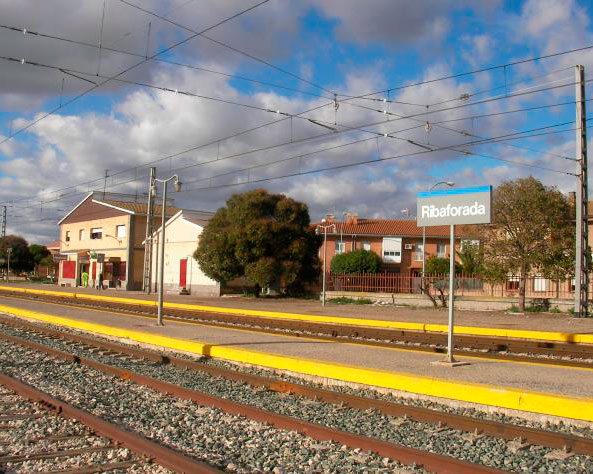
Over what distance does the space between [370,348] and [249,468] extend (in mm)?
9625

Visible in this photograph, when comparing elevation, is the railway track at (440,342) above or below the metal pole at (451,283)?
below

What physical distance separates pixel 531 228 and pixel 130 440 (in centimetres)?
2431

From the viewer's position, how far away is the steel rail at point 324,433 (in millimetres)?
6169

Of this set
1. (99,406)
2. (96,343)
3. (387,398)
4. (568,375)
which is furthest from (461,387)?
(96,343)

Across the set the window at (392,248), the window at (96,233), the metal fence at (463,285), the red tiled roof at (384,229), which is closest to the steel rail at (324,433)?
the metal fence at (463,285)

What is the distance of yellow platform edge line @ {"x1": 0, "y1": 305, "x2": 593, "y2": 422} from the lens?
8305 millimetres

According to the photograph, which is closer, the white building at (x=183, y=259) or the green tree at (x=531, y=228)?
the green tree at (x=531, y=228)

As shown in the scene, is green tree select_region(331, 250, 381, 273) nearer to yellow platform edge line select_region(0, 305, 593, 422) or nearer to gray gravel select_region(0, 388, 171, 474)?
yellow platform edge line select_region(0, 305, 593, 422)

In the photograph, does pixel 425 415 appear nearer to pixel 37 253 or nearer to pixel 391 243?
pixel 391 243

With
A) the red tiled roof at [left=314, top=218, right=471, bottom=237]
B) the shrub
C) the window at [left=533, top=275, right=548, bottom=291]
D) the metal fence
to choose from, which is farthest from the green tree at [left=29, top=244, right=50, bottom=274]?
the window at [left=533, top=275, right=548, bottom=291]

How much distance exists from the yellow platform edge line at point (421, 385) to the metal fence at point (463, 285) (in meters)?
18.8

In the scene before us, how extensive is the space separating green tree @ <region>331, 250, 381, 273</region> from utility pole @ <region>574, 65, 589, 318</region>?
32.1 meters

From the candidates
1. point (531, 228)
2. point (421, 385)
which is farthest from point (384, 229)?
point (421, 385)

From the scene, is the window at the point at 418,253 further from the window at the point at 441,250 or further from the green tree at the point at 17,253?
the green tree at the point at 17,253
